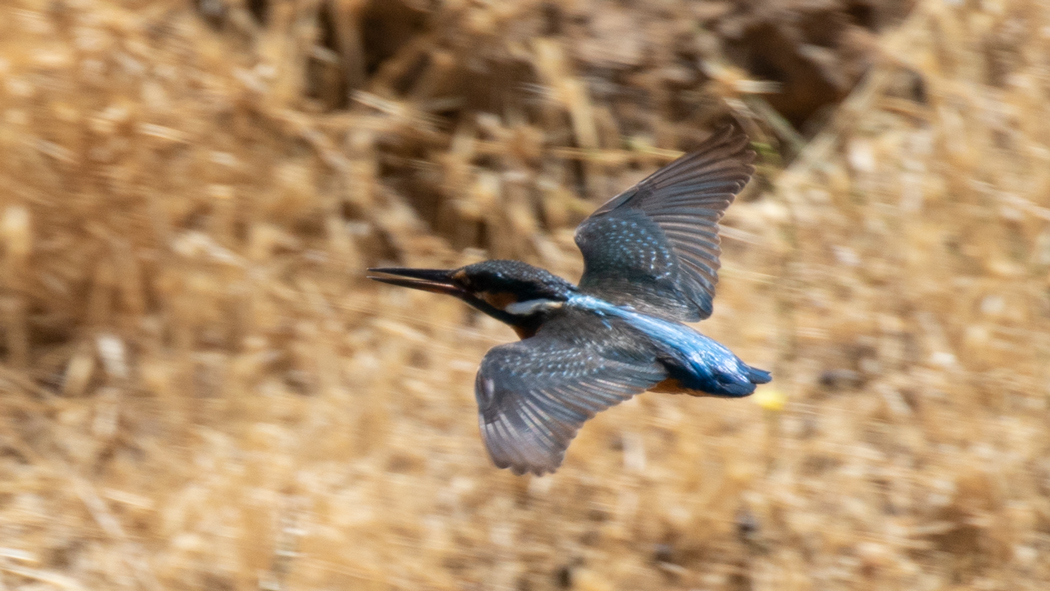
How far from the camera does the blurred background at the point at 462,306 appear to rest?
3.61 m

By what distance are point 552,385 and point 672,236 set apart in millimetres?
918

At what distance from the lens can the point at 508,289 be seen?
3.05m

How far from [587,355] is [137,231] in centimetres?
195

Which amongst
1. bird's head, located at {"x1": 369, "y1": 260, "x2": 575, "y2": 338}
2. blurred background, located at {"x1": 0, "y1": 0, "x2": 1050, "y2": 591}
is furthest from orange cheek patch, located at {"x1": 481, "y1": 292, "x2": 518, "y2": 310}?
blurred background, located at {"x1": 0, "y1": 0, "x2": 1050, "y2": 591}

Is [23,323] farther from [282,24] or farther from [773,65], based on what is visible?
[773,65]

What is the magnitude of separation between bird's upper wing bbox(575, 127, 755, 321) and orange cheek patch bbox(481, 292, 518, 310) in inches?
13.2

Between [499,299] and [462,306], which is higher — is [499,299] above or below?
above

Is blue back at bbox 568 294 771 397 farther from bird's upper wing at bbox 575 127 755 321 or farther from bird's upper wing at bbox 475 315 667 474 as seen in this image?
bird's upper wing at bbox 575 127 755 321

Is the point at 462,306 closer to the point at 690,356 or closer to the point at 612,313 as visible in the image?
the point at 612,313

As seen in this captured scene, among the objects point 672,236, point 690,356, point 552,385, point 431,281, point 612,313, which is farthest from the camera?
point 672,236

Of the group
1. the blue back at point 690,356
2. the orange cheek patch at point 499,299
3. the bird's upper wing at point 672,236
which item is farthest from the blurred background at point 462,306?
the orange cheek patch at point 499,299

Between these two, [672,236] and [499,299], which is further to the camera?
[672,236]

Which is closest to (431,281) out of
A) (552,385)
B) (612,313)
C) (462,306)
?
(612,313)

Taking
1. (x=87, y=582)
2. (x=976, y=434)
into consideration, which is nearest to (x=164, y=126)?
(x=87, y=582)
